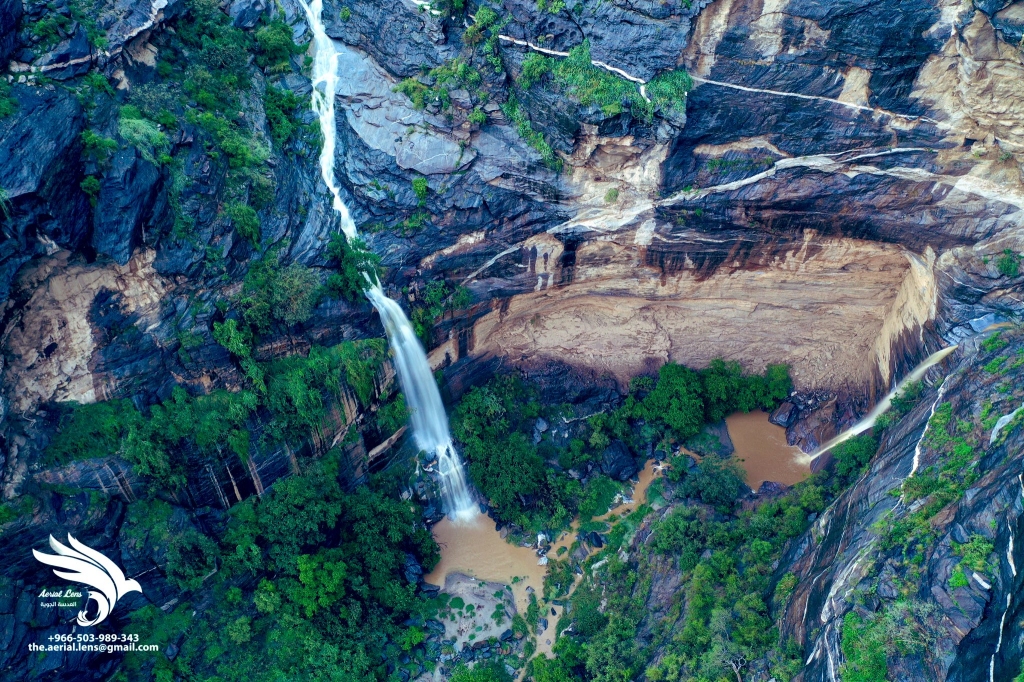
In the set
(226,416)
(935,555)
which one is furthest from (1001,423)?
(226,416)

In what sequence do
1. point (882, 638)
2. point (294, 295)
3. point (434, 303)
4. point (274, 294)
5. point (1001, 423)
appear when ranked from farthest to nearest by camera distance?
point (434, 303) → point (294, 295) → point (274, 294) → point (1001, 423) → point (882, 638)

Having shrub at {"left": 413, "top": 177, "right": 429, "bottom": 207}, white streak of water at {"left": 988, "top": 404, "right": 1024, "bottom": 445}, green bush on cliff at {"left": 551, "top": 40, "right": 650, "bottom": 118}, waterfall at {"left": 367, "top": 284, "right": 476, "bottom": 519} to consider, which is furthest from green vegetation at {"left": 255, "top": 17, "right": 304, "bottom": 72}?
white streak of water at {"left": 988, "top": 404, "right": 1024, "bottom": 445}

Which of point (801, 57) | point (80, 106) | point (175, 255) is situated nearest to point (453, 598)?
point (175, 255)

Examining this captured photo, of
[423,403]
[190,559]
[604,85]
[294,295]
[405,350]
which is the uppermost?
[604,85]

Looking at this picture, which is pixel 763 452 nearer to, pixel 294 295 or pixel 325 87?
pixel 294 295

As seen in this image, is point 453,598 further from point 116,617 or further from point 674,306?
point 674,306

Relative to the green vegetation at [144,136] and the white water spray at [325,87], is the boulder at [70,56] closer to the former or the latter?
the green vegetation at [144,136]

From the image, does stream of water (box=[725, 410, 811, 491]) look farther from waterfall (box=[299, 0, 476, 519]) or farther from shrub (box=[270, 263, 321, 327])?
shrub (box=[270, 263, 321, 327])

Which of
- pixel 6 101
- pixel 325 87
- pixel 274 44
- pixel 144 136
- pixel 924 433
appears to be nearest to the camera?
pixel 6 101

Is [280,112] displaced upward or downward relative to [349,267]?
upward
